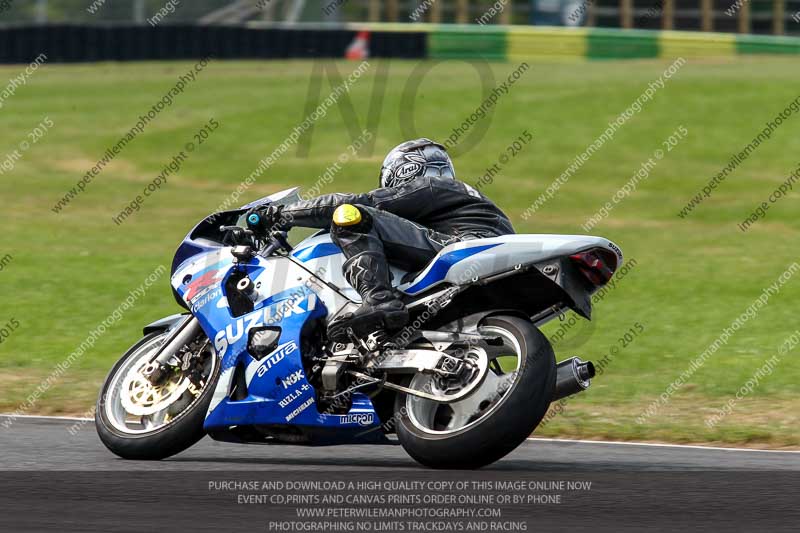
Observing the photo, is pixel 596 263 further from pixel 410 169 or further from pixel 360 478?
pixel 360 478

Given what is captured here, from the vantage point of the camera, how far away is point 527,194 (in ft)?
77.8

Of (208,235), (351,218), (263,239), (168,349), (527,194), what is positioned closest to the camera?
(351,218)

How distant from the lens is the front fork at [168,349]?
Answer: 7.43 meters

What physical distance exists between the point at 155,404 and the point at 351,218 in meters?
1.50

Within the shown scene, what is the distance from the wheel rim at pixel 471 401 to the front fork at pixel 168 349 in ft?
4.58

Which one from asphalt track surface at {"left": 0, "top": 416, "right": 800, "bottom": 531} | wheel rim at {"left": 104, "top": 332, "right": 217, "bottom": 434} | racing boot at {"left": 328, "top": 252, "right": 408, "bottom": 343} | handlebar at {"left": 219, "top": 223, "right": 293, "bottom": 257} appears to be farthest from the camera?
handlebar at {"left": 219, "top": 223, "right": 293, "bottom": 257}

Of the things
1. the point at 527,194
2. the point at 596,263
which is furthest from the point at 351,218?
the point at 527,194

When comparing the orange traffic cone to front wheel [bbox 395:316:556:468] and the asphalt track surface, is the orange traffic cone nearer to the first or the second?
the asphalt track surface

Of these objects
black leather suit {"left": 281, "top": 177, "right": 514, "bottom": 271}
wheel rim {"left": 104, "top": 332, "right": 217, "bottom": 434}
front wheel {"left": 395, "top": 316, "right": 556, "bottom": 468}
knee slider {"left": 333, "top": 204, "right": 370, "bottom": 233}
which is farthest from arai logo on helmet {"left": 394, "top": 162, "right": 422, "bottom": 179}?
wheel rim {"left": 104, "top": 332, "right": 217, "bottom": 434}

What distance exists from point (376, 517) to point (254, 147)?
22.2m

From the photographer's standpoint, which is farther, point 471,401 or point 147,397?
point 147,397

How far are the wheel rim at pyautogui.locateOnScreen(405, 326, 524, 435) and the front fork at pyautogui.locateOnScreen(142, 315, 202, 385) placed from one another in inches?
55.0

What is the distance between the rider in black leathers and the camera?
695cm

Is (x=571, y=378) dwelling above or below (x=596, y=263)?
below
